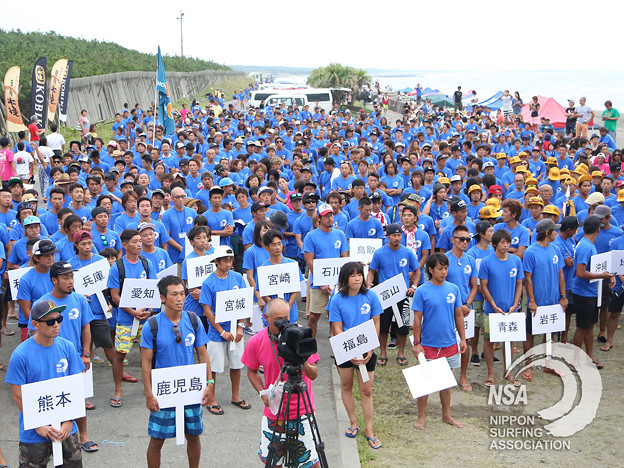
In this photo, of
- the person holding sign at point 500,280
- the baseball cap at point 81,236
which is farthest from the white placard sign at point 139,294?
the person holding sign at point 500,280

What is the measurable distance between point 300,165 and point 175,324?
31.0ft

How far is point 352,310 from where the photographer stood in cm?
720

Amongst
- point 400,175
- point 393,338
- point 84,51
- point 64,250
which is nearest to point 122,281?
point 64,250

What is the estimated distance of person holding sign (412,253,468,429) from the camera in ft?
25.0

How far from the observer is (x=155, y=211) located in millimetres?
11367

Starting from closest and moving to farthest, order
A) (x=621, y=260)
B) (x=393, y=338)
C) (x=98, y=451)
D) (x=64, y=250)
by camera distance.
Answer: (x=98, y=451) < (x=64, y=250) < (x=621, y=260) < (x=393, y=338)

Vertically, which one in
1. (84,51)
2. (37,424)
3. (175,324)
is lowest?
(37,424)

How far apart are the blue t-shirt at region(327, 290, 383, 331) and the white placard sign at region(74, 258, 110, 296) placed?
113 inches

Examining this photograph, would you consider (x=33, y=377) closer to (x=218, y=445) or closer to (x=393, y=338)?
(x=218, y=445)

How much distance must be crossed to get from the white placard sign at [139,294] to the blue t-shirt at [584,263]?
18.4 ft

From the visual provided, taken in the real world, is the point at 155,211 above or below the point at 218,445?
above

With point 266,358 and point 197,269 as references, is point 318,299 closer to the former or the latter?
point 197,269

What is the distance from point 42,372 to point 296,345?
2118 millimetres

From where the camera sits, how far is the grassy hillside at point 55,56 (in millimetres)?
35906
